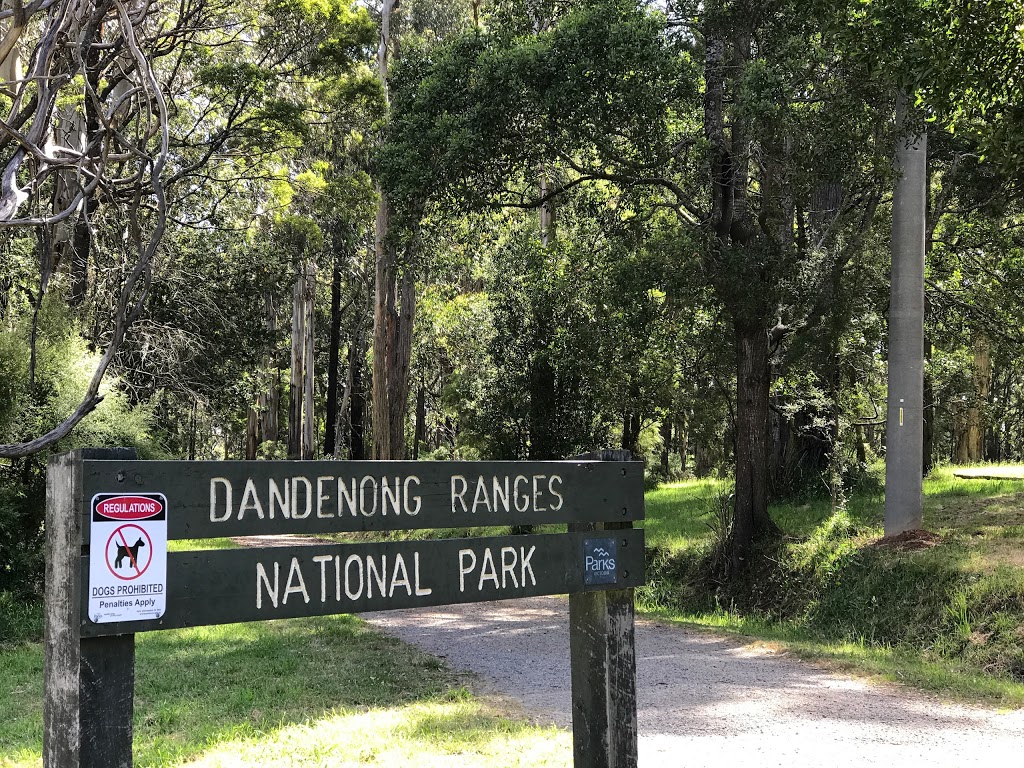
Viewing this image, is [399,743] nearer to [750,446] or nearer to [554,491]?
[554,491]

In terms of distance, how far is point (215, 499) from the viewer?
3127 mm

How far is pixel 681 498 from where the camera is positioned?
22.2m

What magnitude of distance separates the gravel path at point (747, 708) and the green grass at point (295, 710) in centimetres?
59

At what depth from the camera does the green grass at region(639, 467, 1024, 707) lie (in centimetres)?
946

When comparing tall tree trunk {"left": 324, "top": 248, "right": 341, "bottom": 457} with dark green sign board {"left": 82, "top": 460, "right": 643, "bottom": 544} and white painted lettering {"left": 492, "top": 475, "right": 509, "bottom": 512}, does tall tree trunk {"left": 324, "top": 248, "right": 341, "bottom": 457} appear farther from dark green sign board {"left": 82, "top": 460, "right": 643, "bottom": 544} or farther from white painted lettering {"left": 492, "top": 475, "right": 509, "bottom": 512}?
white painted lettering {"left": 492, "top": 475, "right": 509, "bottom": 512}

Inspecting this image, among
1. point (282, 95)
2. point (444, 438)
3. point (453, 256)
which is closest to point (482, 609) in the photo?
point (453, 256)

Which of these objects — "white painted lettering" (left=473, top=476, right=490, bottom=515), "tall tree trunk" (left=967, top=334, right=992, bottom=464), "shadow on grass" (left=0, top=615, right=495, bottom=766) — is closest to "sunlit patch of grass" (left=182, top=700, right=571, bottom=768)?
"shadow on grass" (left=0, top=615, right=495, bottom=766)

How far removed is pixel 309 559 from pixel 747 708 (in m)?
4.74

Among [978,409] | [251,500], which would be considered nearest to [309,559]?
[251,500]

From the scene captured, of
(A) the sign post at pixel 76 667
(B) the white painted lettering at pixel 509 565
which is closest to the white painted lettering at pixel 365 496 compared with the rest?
(B) the white painted lettering at pixel 509 565

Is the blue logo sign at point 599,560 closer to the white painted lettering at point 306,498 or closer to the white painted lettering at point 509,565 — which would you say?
the white painted lettering at point 509,565

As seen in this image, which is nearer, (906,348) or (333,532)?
(333,532)

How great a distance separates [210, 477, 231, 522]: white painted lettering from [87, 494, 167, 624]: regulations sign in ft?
0.51

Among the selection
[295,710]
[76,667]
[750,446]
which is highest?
[750,446]
